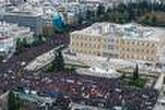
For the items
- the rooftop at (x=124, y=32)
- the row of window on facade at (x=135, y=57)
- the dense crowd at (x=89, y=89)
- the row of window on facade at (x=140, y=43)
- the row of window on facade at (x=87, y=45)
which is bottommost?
the dense crowd at (x=89, y=89)

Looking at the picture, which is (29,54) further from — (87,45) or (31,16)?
(31,16)

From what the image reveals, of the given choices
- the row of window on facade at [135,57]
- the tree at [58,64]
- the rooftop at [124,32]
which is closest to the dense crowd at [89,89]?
the tree at [58,64]

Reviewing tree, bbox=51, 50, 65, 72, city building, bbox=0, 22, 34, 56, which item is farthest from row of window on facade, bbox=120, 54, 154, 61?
city building, bbox=0, 22, 34, 56

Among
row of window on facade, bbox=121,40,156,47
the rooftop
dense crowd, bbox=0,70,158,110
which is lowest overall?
dense crowd, bbox=0,70,158,110

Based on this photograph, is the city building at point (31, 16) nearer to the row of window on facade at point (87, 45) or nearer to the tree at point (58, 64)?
the row of window on facade at point (87, 45)

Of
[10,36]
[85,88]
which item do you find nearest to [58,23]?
[10,36]

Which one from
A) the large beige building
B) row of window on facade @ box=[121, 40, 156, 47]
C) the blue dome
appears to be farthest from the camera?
the blue dome

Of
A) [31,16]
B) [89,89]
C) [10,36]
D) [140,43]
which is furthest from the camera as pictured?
[31,16]

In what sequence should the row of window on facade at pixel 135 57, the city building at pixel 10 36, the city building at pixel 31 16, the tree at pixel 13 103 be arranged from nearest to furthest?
1. the tree at pixel 13 103
2. the row of window on facade at pixel 135 57
3. the city building at pixel 10 36
4. the city building at pixel 31 16

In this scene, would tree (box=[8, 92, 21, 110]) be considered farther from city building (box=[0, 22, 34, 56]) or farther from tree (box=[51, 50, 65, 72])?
city building (box=[0, 22, 34, 56])
